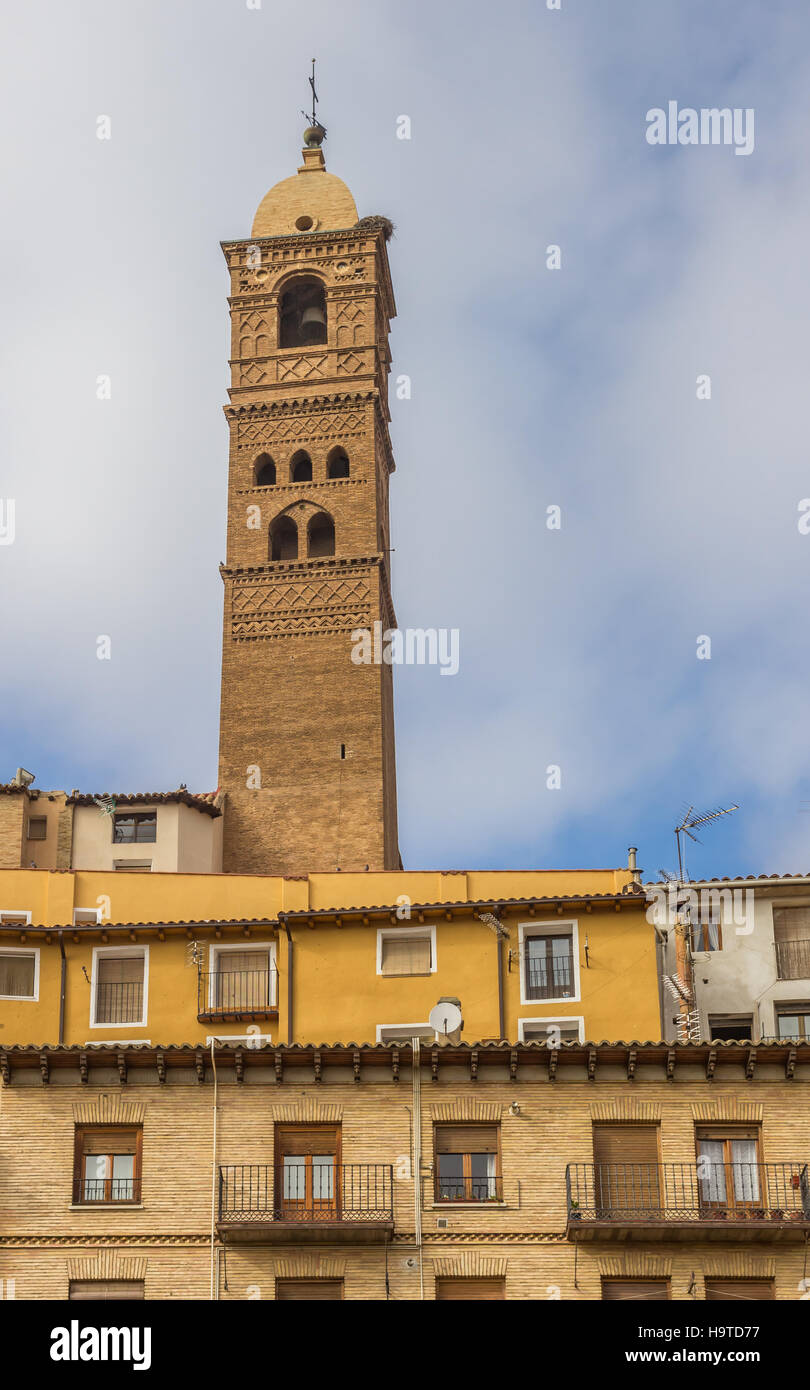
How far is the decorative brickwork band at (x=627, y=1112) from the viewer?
33250mm

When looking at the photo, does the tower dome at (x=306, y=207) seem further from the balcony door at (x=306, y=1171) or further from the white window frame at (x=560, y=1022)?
Answer: the balcony door at (x=306, y=1171)

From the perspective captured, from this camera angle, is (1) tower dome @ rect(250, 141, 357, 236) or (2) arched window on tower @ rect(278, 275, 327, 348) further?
(1) tower dome @ rect(250, 141, 357, 236)

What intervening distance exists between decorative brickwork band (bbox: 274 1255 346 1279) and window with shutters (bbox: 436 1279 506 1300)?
5.25 feet

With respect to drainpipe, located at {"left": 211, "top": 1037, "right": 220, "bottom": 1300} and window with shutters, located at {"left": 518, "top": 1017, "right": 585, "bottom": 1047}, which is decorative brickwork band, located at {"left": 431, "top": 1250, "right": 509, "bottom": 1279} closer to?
drainpipe, located at {"left": 211, "top": 1037, "right": 220, "bottom": 1300}

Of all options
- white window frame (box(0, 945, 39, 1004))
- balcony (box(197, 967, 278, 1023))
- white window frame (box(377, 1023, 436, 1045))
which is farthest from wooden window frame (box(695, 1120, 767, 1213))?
white window frame (box(0, 945, 39, 1004))

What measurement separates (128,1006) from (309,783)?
1902 cm

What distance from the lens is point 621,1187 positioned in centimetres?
3281

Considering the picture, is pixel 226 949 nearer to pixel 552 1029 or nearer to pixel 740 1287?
pixel 552 1029

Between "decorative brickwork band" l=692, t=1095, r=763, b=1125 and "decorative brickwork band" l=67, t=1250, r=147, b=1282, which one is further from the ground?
"decorative brickwork band" l=692, t=1095, r=763, b=1125

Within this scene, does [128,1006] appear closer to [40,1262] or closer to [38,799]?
[40,1262]

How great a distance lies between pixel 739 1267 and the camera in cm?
3209

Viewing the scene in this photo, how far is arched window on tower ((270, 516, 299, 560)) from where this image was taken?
2618 inches

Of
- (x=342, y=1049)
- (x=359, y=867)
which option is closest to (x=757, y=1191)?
(x=342, y=1049)

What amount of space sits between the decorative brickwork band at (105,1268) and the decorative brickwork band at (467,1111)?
17.3ft
